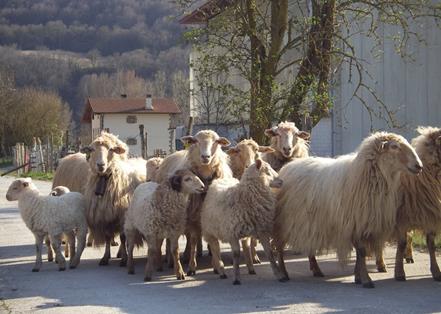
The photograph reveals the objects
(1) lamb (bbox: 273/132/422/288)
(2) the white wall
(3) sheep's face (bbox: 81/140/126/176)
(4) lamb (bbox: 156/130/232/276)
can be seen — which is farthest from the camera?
(2) the white wall

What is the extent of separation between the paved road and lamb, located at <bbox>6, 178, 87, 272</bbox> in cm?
25

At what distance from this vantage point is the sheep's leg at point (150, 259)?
33.2 feet

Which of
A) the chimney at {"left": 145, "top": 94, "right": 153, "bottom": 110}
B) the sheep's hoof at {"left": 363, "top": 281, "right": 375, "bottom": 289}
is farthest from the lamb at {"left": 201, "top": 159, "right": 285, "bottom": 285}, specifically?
the chimney at {"left": 145, "top": 94, "right": 153, "bottom": 110}

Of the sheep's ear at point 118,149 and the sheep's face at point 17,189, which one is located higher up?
the sheep's ear at point 118,149

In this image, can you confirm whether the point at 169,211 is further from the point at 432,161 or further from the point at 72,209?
the point at 432,161

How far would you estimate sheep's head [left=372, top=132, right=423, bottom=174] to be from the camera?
9.15m

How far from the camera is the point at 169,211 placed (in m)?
10.4

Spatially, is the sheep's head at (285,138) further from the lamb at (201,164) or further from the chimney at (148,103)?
the chimney at (148,103)

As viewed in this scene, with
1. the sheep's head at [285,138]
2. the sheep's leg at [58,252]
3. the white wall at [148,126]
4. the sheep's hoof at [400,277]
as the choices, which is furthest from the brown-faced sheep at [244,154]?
the white wall at [148,126]

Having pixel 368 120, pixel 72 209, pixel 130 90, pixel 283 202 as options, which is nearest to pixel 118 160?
pixel 72 209

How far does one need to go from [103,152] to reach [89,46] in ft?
491

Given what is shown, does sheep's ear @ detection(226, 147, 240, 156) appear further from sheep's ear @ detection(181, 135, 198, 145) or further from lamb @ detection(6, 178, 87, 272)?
lamb @ detection(6, 178, 87, 272)

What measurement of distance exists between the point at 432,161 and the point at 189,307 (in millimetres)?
3603

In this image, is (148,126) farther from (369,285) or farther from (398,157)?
(369,285)
